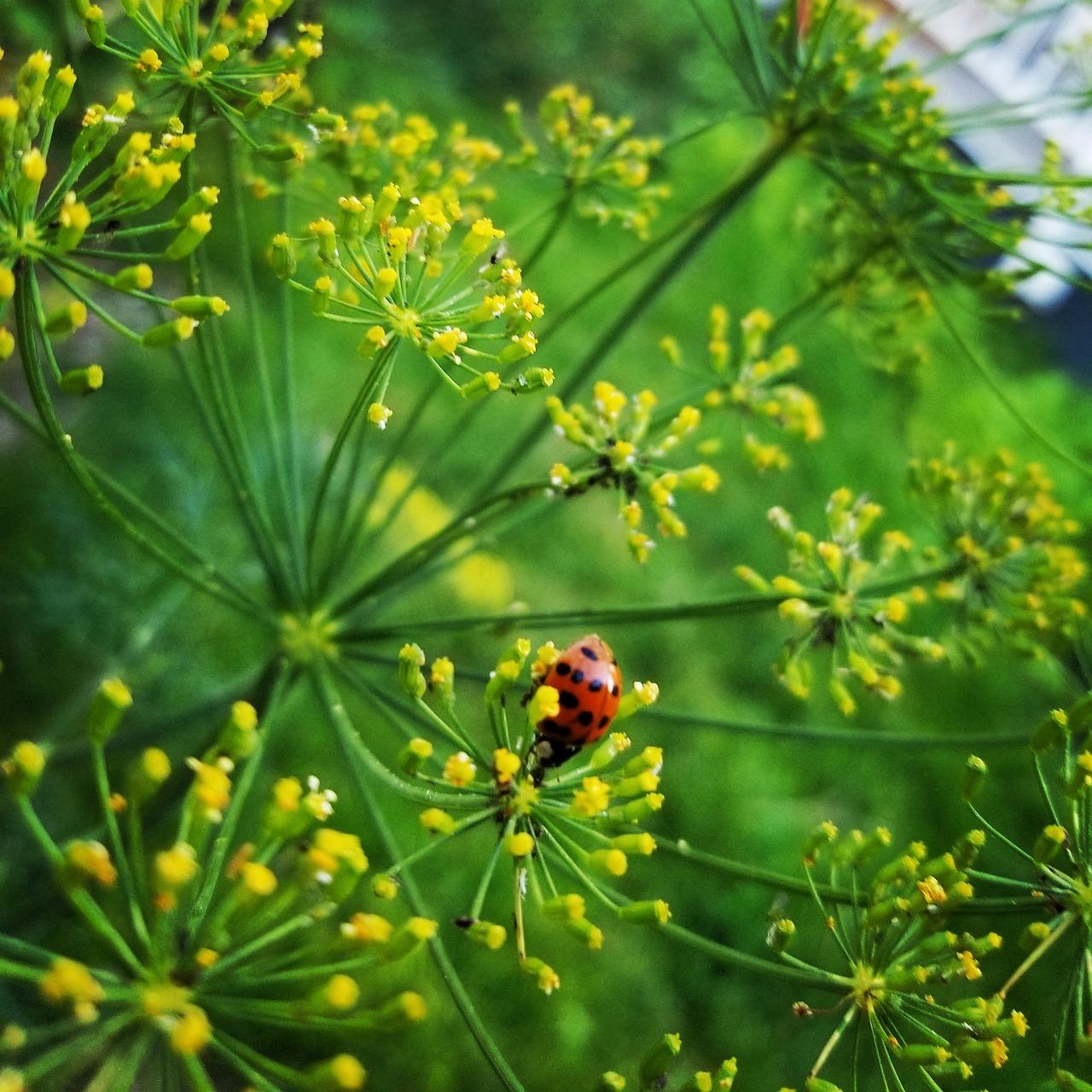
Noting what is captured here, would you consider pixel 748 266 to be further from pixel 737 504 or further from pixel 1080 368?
pixel 1080 368

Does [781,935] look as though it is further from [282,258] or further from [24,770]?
[282,258]

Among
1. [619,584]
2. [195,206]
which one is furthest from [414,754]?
[619,584]

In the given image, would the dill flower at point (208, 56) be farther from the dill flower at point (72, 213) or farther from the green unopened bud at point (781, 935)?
the green unopened bud at point (781, 935)

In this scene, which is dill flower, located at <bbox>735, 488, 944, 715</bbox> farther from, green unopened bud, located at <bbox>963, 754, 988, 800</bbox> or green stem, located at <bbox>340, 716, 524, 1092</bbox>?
green stem, located at <bbox>340, 716, 524, 1092</bbox>

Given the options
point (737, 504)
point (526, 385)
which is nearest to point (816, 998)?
point (737, 504)

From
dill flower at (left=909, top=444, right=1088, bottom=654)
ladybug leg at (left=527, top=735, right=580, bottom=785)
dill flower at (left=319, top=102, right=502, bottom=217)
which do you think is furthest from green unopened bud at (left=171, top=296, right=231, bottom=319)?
dill flower at (left=909, top=444, right=1088, bottom=654)

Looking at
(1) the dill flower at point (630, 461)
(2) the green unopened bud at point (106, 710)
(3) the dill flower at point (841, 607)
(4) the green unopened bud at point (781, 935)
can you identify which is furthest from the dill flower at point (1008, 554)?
(2) the green unopened bud at point (106, 710)
